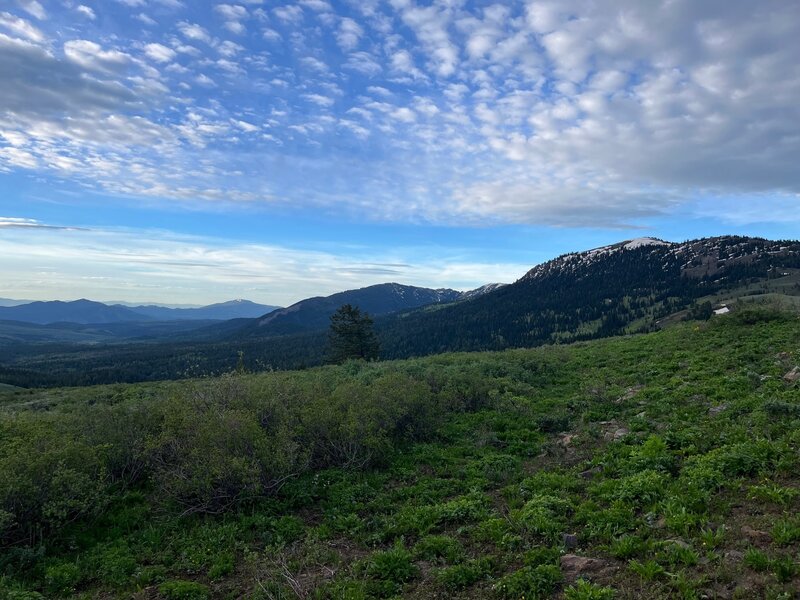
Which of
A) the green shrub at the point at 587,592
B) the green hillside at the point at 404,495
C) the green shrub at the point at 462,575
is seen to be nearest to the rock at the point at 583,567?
the green hillside at the point at 404,495

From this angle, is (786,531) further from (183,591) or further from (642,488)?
(183,591)

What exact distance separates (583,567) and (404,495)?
485cm

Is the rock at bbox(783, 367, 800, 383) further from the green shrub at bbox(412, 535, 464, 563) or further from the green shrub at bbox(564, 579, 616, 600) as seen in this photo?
the green shrub at bbox(412, 535, 464, 563)

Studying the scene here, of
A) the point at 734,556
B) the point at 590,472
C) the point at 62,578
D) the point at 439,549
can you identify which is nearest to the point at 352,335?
the point at 590,472

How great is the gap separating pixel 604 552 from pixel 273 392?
10.8 meters

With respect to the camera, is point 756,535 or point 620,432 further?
point 620,432

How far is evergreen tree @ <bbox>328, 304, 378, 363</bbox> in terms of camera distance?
5097 cm

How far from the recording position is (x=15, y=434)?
36.9ft

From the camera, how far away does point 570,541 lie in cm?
732

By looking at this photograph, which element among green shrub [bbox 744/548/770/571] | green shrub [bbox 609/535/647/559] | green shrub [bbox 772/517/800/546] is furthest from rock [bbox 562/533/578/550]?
green shrub [bbox 772/517/800/546]

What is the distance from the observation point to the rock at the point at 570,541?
724 cm

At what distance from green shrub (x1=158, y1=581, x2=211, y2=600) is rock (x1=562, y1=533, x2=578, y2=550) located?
621cm

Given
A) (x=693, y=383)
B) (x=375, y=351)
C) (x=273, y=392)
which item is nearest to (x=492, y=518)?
(x=273, y=392)

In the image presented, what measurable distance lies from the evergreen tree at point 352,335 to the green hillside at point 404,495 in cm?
3483
